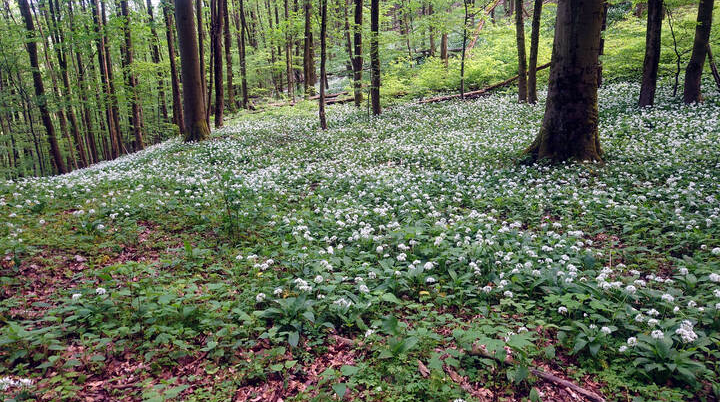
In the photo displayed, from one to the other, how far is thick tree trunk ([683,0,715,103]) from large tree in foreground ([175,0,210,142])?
1909cm

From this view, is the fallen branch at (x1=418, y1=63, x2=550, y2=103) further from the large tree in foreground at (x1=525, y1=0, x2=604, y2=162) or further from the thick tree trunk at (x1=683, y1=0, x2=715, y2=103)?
the large tree in foreground at (x1=525, y1=0, x2=604, y2=162)

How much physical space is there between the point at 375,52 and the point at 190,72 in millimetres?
9269

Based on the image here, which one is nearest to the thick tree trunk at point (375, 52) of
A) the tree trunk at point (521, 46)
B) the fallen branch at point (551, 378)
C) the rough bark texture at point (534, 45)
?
the tree trunk at point (521, 46)

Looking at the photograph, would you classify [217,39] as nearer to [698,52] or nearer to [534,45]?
[534,45]

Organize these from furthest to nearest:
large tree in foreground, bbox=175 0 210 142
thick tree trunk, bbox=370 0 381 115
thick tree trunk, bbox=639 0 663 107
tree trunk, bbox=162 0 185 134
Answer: tree trunk, bbox=162 0 185 134
thick tree trunk, bbox=370 0 381 115
large tree in foreground, bbox=175 0 210 142
thick tree trunk, bbox=639 0 663 107

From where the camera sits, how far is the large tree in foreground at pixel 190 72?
599 inches

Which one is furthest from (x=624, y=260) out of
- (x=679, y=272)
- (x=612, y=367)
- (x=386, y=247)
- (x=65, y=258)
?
(x=65, y=258)

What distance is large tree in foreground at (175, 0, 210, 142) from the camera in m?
15.2

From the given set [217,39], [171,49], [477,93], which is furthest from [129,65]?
[477,93]

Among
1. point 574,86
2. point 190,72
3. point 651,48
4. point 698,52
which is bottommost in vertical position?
point 574,86

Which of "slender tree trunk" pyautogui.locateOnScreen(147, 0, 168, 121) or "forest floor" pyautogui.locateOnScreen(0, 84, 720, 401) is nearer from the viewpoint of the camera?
"forest floor" pyautogui.locateOnScreen(0, 84, 720, 401)

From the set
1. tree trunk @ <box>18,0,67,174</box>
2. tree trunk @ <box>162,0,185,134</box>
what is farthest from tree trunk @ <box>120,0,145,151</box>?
tree trunk @ <box>18,0,67,174</box>

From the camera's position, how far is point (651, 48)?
1279 centimetres

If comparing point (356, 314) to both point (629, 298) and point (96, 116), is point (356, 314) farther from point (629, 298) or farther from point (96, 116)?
point (96, 116)
